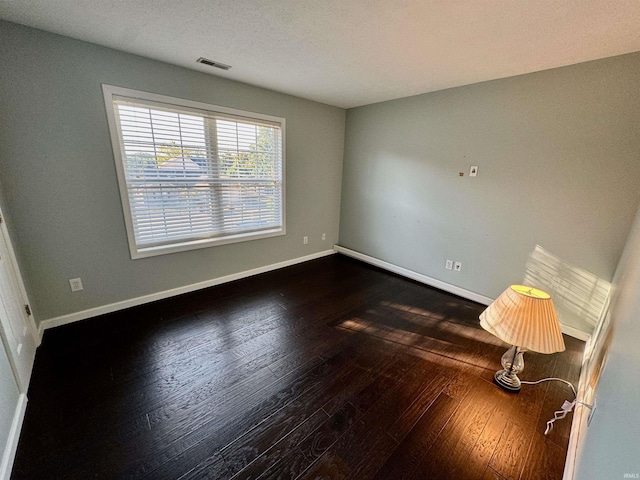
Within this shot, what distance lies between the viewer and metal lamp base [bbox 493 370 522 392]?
1668mm

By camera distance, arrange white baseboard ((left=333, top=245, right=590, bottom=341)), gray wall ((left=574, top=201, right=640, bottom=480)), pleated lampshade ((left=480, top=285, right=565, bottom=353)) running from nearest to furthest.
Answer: gray wall ((left=574, top=201, right=640, bottom=480)) < pleated lampshade ((left=480, top=285, right=565, bottom=353)) < white baseboard ((left=333, top=245, right=590, bottom=341))

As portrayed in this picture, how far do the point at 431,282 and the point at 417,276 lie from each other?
0.19m

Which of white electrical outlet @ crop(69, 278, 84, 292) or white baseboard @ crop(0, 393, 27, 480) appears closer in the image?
white baseboard @ crop(0, 393, 27, 480)

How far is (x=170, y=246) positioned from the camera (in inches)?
104

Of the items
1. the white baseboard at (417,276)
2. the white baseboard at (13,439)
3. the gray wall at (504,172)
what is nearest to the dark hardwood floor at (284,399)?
the white baseboard at (13,439)

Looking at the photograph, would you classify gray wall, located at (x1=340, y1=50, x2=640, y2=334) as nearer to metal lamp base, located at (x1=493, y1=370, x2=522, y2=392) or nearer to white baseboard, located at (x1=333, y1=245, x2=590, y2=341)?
white baseboard, located at (x1=333, y1=245, x2=590, y2=341)

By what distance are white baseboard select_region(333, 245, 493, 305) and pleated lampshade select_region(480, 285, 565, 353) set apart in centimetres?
147

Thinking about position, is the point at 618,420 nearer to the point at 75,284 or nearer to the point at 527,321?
the point at 527,321

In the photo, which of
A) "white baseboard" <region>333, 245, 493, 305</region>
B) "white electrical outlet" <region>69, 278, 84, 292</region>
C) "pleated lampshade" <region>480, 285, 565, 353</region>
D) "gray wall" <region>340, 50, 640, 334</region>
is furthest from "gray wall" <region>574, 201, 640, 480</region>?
"white electrical outlet" <region>69, 278, 84, 292</region>

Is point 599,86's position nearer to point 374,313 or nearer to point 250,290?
point 374,313

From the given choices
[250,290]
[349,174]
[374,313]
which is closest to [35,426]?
[250,290]

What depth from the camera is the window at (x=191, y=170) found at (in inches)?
89.4

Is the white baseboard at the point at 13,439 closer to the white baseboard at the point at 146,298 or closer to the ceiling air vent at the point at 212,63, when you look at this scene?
the white baseboard at the point at 146,298

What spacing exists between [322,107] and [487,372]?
11.5 ft
